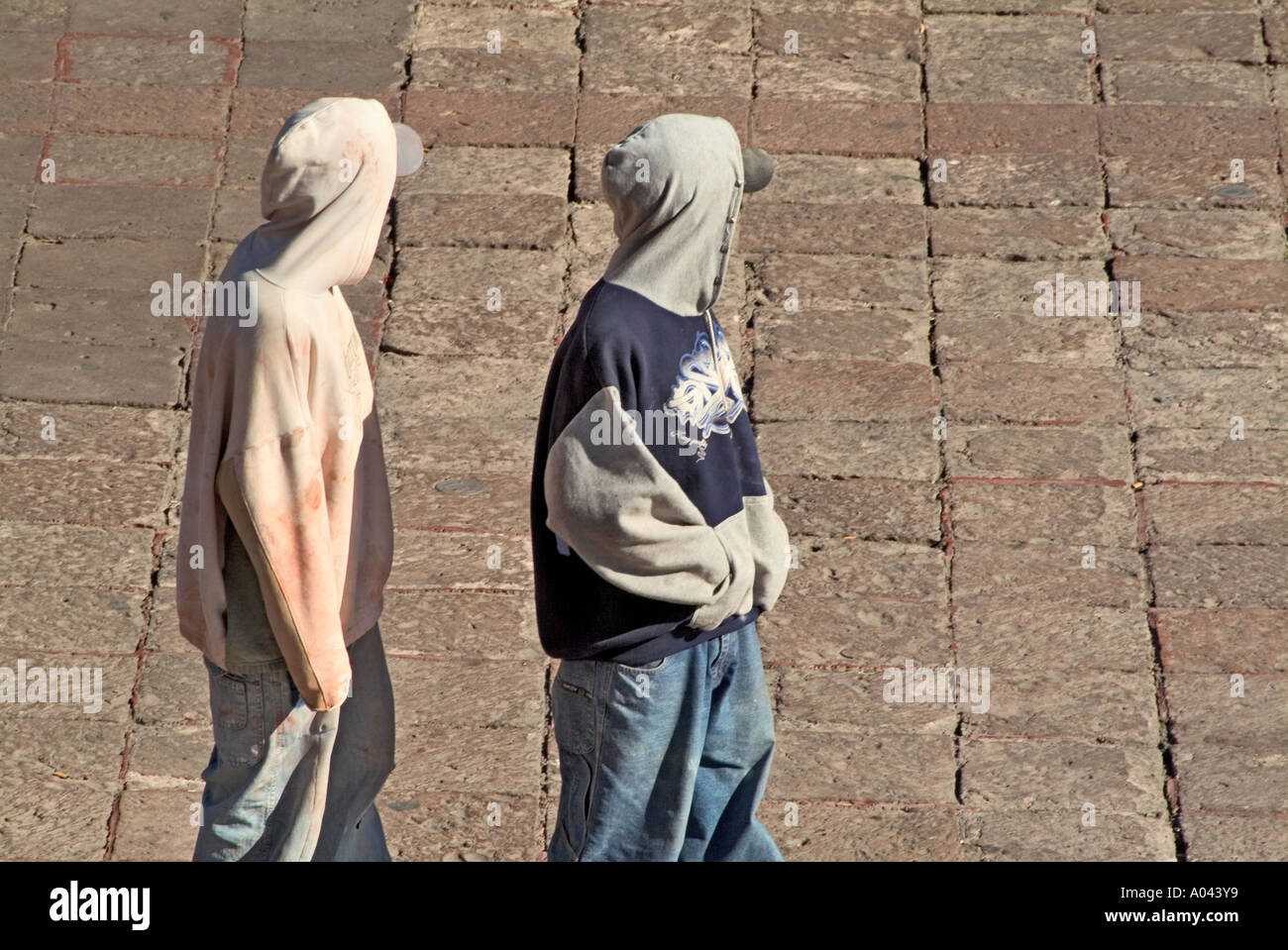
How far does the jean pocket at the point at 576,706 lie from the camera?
10.9 ft

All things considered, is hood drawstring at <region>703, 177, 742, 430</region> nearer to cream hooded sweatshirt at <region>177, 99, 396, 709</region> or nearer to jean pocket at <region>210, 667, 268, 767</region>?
cream hooded sweatshirt at <region>177, 99, 396, 709</region>

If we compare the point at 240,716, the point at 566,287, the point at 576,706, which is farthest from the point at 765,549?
the point at 566,287

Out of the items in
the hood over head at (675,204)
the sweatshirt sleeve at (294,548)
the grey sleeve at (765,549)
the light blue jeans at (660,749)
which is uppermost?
the hood over head at (675,204)

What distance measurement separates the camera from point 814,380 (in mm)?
5801

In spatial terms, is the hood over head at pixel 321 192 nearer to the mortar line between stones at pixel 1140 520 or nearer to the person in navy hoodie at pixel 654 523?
the person in navy hoodie at pixel 654 523

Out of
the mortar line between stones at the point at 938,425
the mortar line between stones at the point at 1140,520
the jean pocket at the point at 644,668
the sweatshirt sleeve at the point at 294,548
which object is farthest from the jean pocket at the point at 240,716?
the mortar line between stones at the point at 1140,520

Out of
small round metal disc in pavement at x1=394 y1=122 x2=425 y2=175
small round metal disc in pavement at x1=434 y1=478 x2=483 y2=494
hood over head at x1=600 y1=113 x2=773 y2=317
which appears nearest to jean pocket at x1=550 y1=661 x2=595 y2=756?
hood over head at x1=600 y1=113 x2=773 y2=317

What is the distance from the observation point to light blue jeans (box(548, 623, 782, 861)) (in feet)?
10.8

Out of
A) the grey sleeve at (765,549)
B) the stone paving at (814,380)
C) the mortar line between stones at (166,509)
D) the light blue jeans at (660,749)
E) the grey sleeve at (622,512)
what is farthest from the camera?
the stone paving at (814,380)

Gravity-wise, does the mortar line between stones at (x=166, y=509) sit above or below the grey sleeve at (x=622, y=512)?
below

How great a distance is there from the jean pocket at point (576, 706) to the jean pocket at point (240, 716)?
1.93 ft

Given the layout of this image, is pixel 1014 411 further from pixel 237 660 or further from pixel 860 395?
pixel 237 660

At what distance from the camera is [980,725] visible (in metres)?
4.64

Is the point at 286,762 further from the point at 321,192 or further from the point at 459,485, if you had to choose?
the point at 459,485
